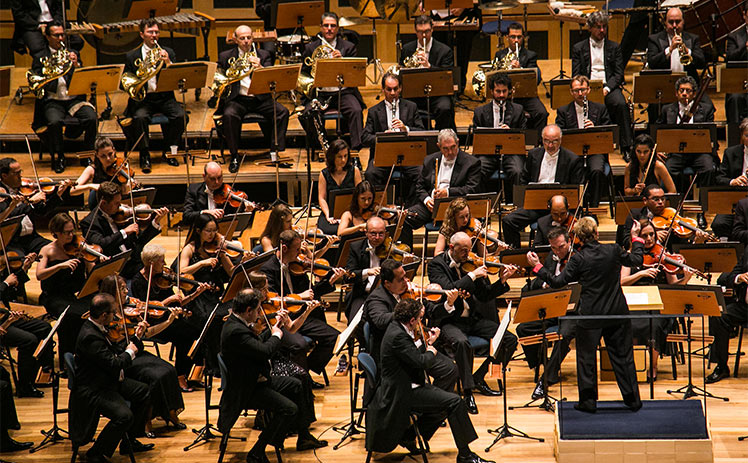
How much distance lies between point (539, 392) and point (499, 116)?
327 cm

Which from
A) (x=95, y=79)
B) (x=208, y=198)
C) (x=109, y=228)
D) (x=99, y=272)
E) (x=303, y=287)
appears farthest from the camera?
(x=95, y=79)

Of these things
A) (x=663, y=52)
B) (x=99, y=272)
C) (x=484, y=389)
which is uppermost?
(x=663, y=52)

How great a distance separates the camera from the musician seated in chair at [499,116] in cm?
938

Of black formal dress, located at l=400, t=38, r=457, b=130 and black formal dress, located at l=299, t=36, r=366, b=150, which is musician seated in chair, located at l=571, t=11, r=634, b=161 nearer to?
black formal dress, located at l=400, t=38, r=457, b=130

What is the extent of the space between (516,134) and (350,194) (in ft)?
Answer: 5.09

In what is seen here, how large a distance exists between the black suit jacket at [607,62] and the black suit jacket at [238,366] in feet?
→ 18.5

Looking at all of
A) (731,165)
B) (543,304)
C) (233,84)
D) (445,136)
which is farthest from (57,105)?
(731,165)

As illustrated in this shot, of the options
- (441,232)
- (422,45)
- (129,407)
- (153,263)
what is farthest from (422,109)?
(129,407)

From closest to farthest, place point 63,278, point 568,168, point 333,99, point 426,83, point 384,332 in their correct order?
point 384,332 < point 63,278 < point 568,168 < point 426,83 < point 333,99

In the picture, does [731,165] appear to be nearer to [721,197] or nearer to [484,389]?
[721,197]

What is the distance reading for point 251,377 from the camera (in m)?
6.23

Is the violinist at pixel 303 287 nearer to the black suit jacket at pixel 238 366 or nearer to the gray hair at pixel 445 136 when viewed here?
the black suit jacket at pixel 238 366

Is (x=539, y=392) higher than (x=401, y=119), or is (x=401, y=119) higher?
(x=401, y=119)

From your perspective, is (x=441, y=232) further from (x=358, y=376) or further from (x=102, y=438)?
(x=102, y=438)
